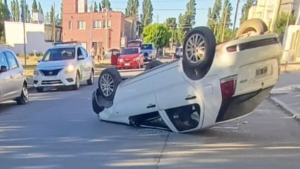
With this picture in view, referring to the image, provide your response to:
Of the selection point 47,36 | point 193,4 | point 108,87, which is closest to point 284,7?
point 108,87

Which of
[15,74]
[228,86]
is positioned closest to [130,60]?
[15,74]

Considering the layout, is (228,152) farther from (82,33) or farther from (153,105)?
Answer: (82,33)

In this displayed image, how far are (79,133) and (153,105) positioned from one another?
5.07 feet

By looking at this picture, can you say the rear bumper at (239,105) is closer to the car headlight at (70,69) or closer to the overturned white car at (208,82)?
the overturned white car at (208,82)

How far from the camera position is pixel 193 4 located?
10475 cm

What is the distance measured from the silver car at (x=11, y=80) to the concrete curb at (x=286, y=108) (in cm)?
786

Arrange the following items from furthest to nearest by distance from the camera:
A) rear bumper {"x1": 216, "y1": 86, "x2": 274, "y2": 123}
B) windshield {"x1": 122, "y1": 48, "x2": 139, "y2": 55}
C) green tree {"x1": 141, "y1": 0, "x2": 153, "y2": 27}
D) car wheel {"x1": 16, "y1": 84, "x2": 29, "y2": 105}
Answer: green tree {"x1": 141, "y1": 0, "x2": 153, "y2": 27}, windshield {"x1": 122, "y1": 48, "x2": 139, "y2": 55}, car wheel {"x1": 16, "y1": 84, "x2": 29, "y2": 105}, rear bumper {"x1": 216, "y1": 86, "x2": 274, "y2": 123}

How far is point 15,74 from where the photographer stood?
12211 mm

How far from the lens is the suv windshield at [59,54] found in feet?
57.7

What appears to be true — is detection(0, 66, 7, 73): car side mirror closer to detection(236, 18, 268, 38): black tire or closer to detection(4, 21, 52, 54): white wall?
detection(236, 18, 268, 38): black tire

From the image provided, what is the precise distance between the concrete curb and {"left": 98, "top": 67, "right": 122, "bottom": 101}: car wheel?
460 cm

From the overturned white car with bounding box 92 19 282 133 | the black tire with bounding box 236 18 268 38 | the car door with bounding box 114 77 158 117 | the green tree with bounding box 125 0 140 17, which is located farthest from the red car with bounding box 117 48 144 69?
the green tree with bounding box 125 0 140 17

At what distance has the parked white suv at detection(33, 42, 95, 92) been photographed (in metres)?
16.5

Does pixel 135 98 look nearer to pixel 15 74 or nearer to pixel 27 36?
pixel 15 74
